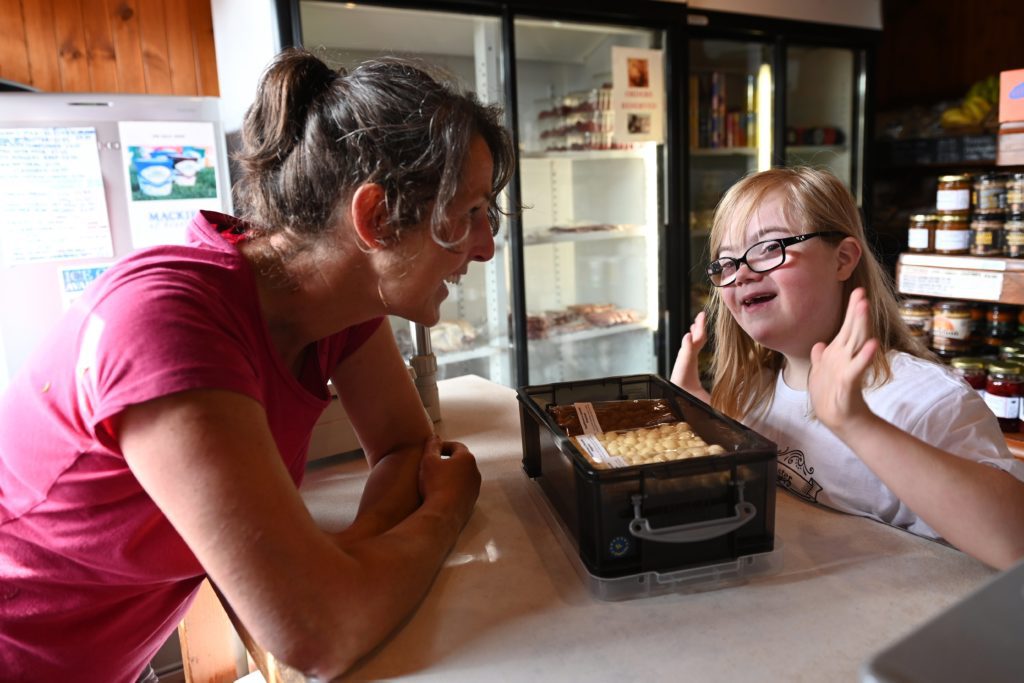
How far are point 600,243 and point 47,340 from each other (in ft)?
9.61

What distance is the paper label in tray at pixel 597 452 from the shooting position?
2.71 ft

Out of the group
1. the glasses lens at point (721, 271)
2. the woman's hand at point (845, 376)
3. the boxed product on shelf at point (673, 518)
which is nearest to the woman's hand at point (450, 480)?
the boxed product on shelf at point (673, 518)

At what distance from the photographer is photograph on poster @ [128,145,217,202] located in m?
2.47

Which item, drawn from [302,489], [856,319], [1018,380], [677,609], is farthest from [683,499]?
[1018,380]

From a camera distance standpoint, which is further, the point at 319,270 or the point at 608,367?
the point at 608,367

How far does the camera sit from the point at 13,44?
2.49 meters

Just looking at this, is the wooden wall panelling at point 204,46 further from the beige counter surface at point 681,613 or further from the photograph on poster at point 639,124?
the beige counter surface at point 681,613

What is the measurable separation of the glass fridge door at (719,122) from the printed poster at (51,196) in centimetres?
244

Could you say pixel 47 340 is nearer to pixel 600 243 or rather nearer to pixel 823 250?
pixel 823 250

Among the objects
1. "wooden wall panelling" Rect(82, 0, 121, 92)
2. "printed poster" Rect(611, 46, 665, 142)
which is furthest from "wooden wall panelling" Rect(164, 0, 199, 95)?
"printed poster" Rect(611, 46, 665, 142)

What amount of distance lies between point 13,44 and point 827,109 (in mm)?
3614

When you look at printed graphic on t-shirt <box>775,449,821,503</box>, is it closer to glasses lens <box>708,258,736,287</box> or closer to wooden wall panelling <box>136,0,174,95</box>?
glasses lens <box>708,258,736,287</box>

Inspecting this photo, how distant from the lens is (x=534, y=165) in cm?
337

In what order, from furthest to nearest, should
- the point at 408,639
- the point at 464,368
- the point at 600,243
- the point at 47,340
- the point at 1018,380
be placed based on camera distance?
the point at 600,243 → the point at 464,368 → the point at 1018,380 → the point at 47,340 → the point at 408,639
